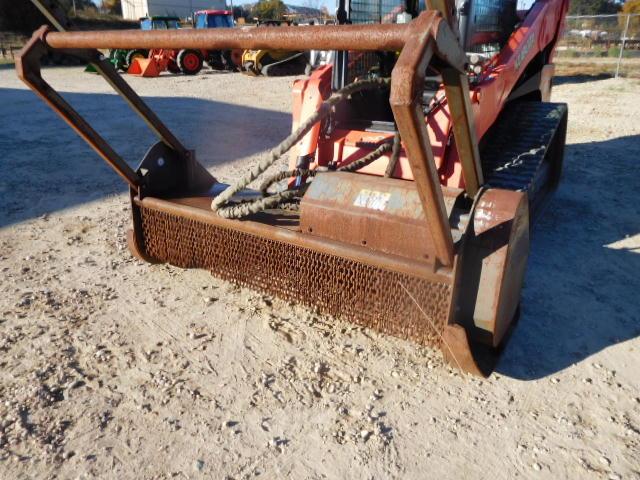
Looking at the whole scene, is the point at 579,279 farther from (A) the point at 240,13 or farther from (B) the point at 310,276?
(A) the point at 240,13

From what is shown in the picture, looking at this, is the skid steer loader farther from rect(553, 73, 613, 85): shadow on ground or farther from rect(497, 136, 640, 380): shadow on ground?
rect(553, 73, 613, 85): shadow on ground

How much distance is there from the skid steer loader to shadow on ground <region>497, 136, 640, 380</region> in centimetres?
25

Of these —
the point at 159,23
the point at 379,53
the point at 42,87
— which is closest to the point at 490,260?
the point at 379,53

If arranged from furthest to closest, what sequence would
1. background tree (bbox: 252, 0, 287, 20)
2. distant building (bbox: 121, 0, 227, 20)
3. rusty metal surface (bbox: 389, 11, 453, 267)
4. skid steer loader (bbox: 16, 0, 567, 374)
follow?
1. background tree (bbox: 252, 0, 287, 20)
2. distant building (bbox: 121, 0, 227, 20)
3. skid steer loader (bbox: 16, 0, 567, 374)
4. rusty metal surface (bbox: 389, 11, 453, 267)

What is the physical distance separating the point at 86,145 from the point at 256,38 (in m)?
5.77

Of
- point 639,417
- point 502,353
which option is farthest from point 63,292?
point 639,417

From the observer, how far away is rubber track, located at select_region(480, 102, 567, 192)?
341 centimetres

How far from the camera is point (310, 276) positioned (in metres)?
2.77

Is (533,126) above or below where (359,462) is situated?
above

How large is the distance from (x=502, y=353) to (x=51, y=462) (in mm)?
1972

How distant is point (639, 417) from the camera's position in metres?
2.25

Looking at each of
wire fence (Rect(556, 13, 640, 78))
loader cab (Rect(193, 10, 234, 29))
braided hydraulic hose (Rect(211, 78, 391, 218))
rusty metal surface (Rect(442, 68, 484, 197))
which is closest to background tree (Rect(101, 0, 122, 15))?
loader cab (Rect(193, 10, 234, 29))

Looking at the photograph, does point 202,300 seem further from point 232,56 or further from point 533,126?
point 232,56

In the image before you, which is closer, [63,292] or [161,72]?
[63,292]
